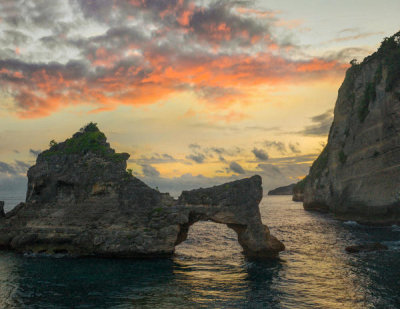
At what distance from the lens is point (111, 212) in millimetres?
29828

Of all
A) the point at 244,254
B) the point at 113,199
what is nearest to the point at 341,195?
the point at 244,254

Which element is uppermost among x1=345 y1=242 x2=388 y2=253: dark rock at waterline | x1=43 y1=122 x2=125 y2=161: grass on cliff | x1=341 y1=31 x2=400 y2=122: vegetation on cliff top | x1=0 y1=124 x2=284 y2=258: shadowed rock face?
x1=341 y1=31 x2=400 y2=122: vegetation on cliff top

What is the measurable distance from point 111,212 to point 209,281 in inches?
502

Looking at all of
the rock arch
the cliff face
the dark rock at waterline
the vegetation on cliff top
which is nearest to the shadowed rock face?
the rock arch

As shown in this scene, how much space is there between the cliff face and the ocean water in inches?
595

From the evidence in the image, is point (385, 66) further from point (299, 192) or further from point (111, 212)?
point (299, 192)

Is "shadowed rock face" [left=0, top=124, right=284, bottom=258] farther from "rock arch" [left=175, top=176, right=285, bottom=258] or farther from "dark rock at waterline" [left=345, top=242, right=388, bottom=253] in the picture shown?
"dark rock at waterline" [left=345, top=242, right=388, bottom=253]

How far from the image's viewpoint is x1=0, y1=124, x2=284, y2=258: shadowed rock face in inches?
1115

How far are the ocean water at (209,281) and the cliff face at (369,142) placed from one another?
49.6ft

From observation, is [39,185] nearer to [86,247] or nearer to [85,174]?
[85,174]

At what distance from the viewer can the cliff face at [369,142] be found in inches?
1742

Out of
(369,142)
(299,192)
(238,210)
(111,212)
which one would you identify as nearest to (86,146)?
(111,212)

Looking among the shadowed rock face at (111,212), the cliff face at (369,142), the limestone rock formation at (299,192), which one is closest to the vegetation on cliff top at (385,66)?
the cliff face at (369,142)

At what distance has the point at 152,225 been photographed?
28641 mm
